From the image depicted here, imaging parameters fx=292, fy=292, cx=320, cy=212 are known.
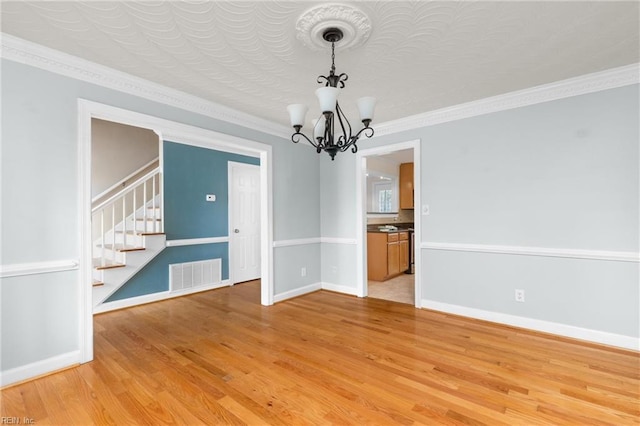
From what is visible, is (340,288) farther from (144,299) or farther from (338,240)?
(144,299)

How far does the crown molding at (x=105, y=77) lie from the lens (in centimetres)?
213

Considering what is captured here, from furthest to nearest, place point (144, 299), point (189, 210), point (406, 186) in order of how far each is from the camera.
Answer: point (406, 186) < point (189, 210) < point (144, 299)

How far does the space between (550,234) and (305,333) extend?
8.83 feet

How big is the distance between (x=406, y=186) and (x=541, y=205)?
4.11 metres

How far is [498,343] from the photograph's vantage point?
2752 millimetres

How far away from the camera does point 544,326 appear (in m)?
2.99

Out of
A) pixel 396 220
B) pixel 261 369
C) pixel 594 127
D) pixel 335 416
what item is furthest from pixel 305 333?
pixel 396 220

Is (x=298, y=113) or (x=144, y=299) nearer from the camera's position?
(x=298, y=113)

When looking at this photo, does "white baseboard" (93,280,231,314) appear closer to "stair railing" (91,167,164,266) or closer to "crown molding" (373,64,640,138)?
"stair railing" (91,167,164,266)

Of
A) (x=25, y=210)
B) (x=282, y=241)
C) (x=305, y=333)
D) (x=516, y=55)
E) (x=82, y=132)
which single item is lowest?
(x=305, y=333)

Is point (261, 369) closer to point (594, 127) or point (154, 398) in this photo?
point (154, 398)

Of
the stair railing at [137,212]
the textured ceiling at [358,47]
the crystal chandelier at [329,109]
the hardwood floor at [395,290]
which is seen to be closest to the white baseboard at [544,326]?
the hardwood floor at [395,290]

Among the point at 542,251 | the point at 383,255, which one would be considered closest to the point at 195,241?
the point at 383,255

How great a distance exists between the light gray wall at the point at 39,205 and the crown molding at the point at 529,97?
10.8 ft
